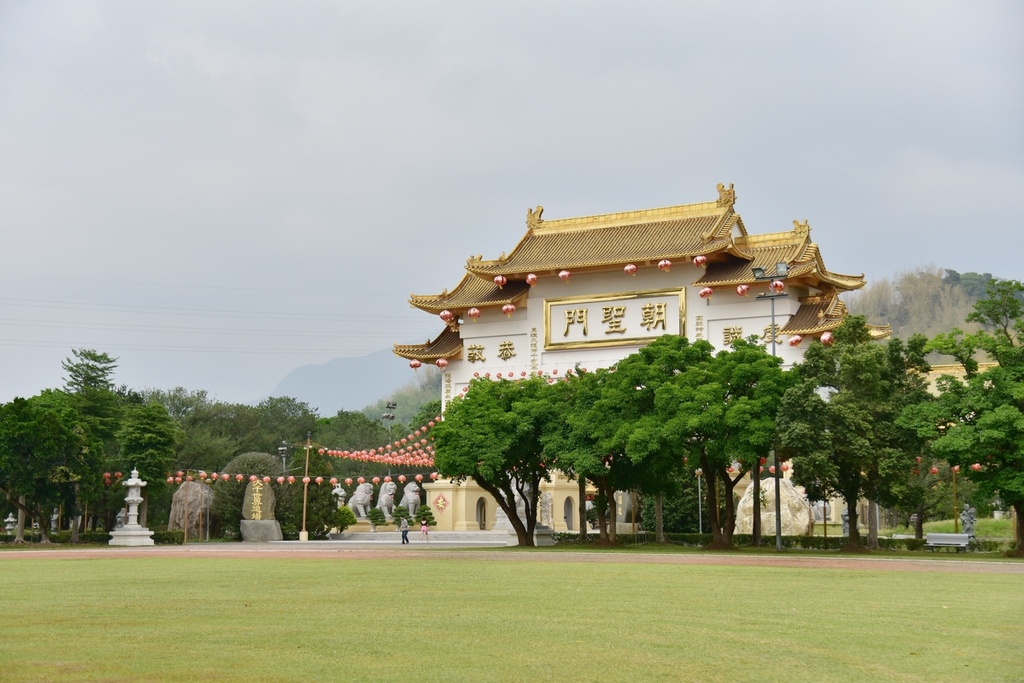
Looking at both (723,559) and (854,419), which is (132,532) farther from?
(854,419)

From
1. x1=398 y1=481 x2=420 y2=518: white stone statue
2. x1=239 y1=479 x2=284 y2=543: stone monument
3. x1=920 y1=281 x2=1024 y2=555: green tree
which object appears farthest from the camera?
x1=398 y1=481 x2=420 y2=518: white stone statue

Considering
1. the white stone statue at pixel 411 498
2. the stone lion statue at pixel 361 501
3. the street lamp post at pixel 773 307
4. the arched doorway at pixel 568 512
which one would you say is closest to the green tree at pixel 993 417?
the street lamp post at pixel 773 307

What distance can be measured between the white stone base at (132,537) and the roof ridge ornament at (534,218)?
854 inches

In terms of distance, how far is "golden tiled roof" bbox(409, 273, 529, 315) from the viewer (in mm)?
53325

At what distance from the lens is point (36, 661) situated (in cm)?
965

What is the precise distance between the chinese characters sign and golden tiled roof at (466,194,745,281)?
1.80 meters

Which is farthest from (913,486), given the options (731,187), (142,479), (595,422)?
(142,479)

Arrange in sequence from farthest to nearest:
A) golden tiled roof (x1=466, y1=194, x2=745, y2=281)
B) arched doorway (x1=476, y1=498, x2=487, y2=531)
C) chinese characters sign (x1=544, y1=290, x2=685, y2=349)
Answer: arched doorway (x1=476, y1=498, x2=487, y2=531)
chinese characters sign (x1=544, y1=290, x2=685, y2=349)
golden tiled roof (x1=466, y1=194, x2=745, y2=281)

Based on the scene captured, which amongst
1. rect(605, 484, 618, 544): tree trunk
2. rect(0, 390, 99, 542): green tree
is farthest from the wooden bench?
rect(0, 390, 99, 542): green tree

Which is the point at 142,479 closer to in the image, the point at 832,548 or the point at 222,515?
the point at 222,515

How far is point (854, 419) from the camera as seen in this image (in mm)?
30250

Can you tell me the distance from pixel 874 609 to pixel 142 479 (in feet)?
126

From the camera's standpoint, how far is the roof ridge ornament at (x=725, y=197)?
1999 inches

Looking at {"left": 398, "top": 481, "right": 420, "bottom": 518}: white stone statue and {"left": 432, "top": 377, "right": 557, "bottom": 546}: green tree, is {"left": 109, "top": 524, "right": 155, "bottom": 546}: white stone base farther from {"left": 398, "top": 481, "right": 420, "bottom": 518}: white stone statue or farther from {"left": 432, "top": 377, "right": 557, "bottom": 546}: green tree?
{"left": 398, "top": 481, "right": 420, "bottom": 518}: white stone statue
